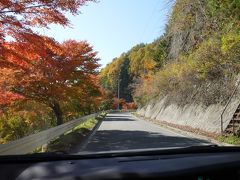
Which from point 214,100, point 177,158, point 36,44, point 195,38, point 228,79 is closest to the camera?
point 177,158

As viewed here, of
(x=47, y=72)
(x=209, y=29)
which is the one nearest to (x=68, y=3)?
(x=47, y=72)

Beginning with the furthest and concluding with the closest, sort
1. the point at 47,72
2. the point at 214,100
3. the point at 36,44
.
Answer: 1. the point at 214,100
2. the point at 47,72
3. the point at 36,44

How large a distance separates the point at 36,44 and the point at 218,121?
1455 cm

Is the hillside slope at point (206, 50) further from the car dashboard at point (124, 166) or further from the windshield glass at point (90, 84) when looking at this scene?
the car dashboard at point (124, 166)

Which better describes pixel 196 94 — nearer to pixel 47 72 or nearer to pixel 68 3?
pixel 47 72

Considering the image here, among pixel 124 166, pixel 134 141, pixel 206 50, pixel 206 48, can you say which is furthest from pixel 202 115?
pixel 124 166

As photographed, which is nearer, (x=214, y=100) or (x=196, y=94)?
(x=214, y=100)

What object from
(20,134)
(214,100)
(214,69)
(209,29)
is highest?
(209,29)

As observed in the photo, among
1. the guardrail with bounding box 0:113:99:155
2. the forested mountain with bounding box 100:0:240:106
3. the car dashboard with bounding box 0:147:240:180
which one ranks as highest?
the forested mountain with bounding box 100:0:240:106

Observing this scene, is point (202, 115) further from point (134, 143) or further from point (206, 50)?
point (134, 143)

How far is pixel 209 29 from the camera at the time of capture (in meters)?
27.1

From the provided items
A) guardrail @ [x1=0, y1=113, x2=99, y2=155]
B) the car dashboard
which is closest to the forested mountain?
guardrail @ [x1=0, y1=113, x2=99, y2=155]

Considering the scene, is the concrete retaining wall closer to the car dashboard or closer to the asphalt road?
the asphalt road

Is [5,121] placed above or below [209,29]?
below
